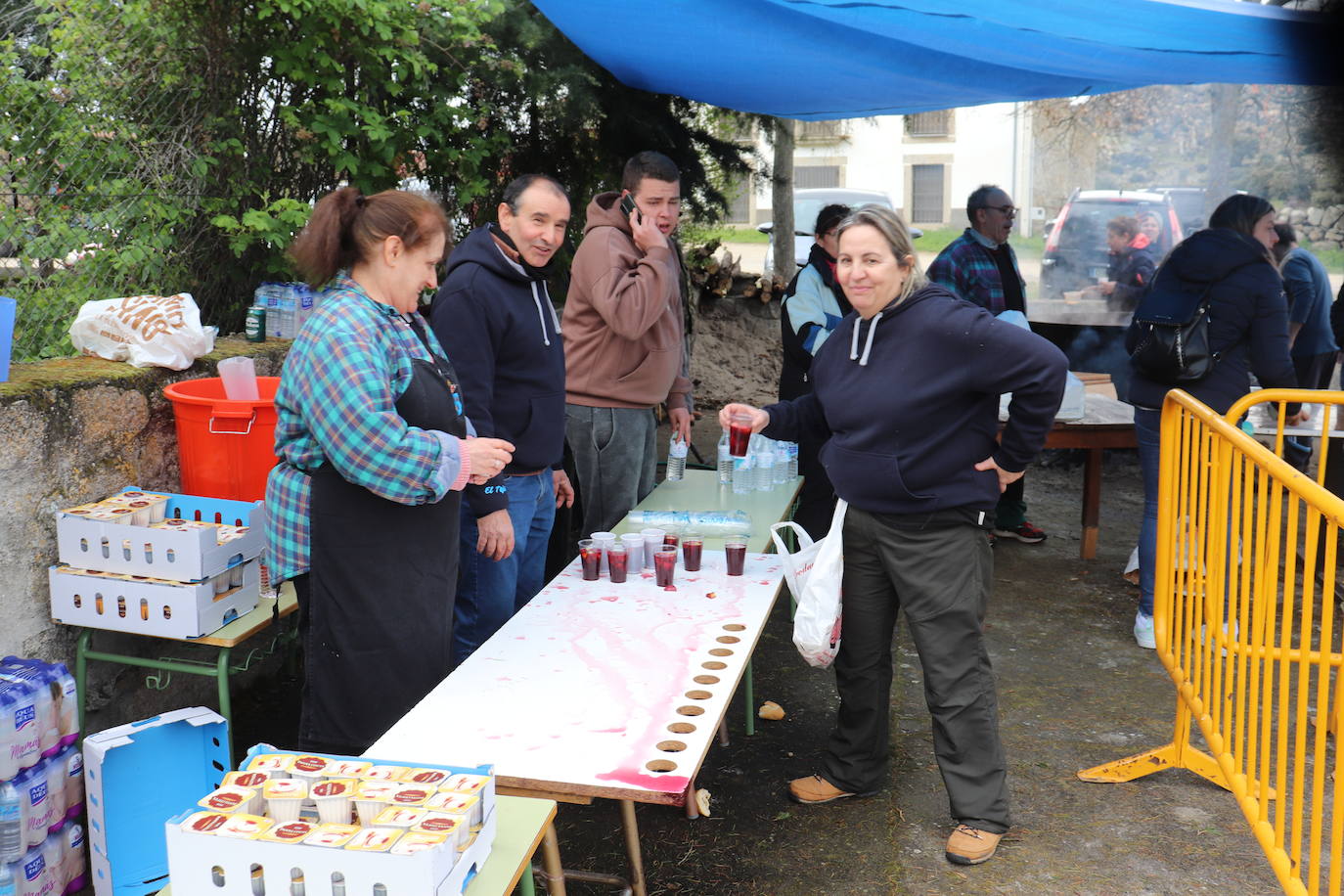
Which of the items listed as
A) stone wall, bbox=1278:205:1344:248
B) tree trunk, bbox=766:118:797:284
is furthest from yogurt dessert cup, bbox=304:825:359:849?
stone wall, bbox=1278:205:1344:248

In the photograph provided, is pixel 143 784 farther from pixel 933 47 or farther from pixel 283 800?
pixel 933 47

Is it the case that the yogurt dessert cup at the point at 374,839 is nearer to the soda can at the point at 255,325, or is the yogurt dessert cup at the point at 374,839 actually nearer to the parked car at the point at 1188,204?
A: the soda can at the point at 255,325

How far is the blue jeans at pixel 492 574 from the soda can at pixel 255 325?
1.49 meters

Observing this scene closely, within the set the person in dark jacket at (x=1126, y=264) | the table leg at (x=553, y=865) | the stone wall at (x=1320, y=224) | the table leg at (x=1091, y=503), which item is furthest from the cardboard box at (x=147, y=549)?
the stone wall at (x=1320, y=224)

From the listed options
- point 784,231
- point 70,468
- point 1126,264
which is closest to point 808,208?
point 784,231

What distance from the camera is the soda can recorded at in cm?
441

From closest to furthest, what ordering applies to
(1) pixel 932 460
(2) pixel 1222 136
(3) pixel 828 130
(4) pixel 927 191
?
(1) pixel 932 460
(2) pixel 1222 136
(3) pixel 828 130
(4) pixel 927 191

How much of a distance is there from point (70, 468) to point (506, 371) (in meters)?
1.31

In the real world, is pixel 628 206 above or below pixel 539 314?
above

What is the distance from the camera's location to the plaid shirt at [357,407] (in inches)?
98.3

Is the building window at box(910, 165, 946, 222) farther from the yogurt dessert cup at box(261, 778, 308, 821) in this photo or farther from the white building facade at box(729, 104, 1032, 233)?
the yogurt dessert cup at box(261, 778, 308, 821)

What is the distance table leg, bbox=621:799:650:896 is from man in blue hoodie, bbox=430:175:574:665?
0.86m

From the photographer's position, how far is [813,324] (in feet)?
16.6

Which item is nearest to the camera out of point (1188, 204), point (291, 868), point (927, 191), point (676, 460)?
point (291, 868)
